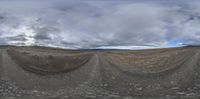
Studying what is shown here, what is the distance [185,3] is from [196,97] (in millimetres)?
2166

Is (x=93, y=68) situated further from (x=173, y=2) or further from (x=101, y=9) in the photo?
(x=173, y=2)

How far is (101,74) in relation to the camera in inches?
361

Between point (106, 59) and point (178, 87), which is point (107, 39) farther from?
point (178, 87)

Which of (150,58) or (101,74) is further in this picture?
(101,74)

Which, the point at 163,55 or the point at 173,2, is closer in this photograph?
the point at 173,2

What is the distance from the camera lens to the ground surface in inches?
357

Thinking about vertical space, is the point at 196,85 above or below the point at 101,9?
below

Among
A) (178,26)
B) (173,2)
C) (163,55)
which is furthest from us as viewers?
(163,55)

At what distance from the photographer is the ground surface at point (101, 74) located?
9.06 meters

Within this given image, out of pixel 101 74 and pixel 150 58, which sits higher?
pixel 150 58

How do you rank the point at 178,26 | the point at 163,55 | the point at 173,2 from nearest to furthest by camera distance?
the point at 173,2 → the point at 178,26 → the point at 163,55

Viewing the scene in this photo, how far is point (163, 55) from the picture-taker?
9.09 meters

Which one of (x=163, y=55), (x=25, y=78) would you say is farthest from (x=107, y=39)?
(x=25, y=78)

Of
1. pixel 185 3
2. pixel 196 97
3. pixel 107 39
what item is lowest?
pixel 196 97
